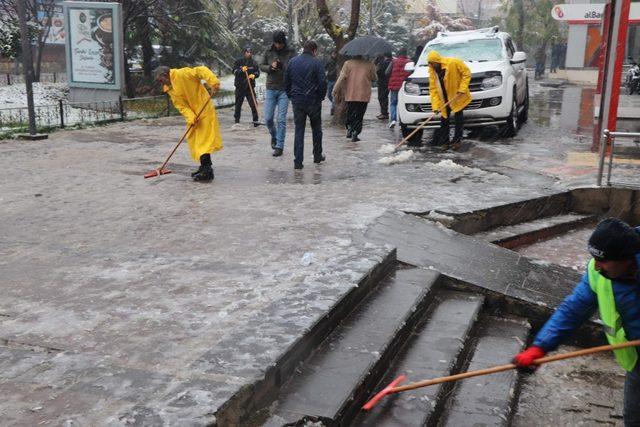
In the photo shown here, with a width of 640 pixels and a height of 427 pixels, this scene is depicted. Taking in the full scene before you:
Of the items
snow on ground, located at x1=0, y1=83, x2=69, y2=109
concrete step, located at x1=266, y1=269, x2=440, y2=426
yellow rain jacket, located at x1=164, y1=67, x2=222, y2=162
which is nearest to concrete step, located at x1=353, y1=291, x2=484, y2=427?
concrete step, located at x1=266, y1=269, x2=440, y2=426

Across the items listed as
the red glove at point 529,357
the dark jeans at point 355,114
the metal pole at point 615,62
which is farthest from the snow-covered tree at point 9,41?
the red glove at point 529,357

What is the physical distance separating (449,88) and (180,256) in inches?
282

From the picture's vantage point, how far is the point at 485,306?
18.2ft

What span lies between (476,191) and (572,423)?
413 cm

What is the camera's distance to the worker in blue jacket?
3.15 meters

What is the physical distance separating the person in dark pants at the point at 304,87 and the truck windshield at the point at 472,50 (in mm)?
4359

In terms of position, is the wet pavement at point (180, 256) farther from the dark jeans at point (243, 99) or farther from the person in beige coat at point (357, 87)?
the dark jeans at point (243, 99)

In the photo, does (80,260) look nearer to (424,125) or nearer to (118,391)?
(118,391)

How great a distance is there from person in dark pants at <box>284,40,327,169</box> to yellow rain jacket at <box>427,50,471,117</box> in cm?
244

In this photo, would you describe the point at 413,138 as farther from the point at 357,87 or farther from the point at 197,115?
the point at 197,115

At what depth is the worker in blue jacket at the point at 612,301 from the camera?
3154mm

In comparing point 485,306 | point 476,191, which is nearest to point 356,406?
point 485,306

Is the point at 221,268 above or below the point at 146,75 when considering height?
below

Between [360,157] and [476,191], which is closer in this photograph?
[476,191]
